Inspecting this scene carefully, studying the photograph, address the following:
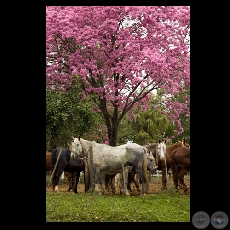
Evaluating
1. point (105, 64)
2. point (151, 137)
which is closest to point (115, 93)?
point (105, 64)

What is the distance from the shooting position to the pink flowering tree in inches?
541

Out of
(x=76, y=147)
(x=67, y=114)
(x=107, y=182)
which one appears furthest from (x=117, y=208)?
(x=67, y=114)

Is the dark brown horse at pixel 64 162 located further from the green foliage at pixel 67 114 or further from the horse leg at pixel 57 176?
the green foliage at pixel 67 114

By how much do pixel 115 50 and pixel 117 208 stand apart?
687cm

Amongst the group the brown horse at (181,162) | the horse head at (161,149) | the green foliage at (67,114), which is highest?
the green foliage at (67,114)

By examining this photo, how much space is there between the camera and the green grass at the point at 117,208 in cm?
742

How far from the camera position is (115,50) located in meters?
14.2

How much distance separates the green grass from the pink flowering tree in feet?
14.2

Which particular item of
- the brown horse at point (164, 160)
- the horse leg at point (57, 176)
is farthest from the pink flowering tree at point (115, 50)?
the horse leg at point (57, 176)

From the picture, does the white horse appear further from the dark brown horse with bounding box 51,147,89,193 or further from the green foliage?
the green foliage

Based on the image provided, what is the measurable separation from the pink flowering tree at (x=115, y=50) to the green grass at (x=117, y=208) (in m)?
4.31

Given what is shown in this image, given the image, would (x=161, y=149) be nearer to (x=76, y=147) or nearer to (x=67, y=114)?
(x=76, y=147)

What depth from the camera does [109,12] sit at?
45.9 ft
